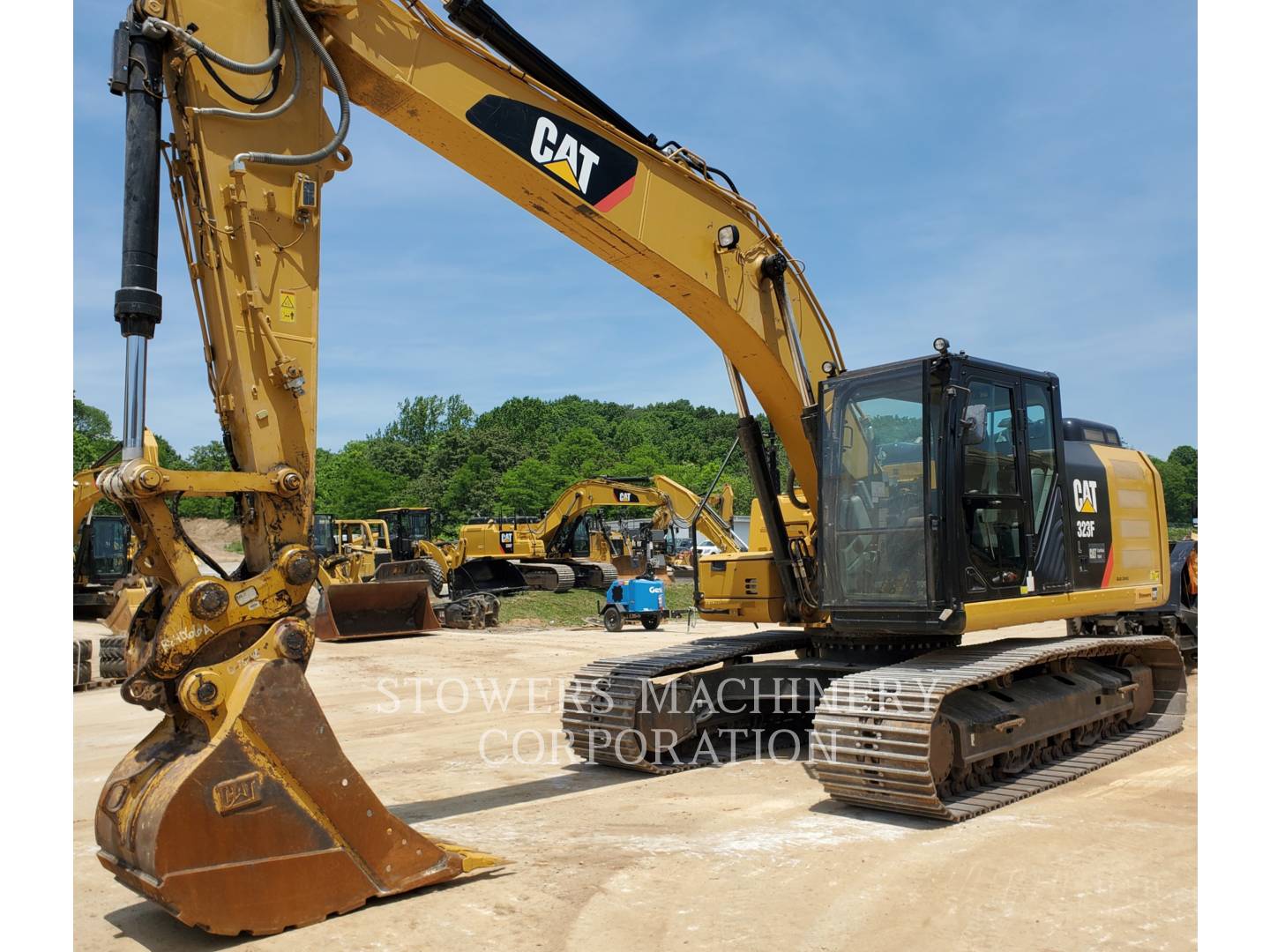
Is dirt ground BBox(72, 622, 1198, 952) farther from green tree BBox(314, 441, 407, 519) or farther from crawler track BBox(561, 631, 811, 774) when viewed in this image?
green tree BBox(314, 441, 407, 519)

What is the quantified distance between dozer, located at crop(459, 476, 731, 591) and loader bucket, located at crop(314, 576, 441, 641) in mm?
6704

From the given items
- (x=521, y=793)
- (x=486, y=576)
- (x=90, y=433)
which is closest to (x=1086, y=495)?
(x=521, y=793)

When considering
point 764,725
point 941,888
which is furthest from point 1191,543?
point 941,888

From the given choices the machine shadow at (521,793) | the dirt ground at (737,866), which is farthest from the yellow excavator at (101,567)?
the machine shadow at (521,793)

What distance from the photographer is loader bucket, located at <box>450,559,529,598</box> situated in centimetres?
2717

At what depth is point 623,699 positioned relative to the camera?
783 cm

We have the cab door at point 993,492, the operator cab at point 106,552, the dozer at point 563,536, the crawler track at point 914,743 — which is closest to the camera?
the crawler track at point 914,743

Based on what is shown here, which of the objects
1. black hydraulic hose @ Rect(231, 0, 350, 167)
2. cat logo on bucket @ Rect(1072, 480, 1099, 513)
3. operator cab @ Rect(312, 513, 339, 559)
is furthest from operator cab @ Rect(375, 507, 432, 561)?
black hydraulic hose @ Rect(231, 0, 350, 167)

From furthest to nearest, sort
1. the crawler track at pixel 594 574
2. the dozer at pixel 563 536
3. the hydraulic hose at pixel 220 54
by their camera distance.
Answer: the crawler track at pixel 594 574
the dozer at pixel 563 536
the hydraulic hose at pixel 220 54

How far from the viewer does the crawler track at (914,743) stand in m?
6.18

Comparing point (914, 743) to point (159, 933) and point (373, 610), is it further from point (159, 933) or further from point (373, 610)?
point (373, 610)

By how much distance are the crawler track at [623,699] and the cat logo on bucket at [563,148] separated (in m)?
3.60

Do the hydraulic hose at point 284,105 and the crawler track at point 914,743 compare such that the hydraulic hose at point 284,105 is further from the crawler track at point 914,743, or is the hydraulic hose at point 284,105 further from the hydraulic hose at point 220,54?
the crawler track at point 914,743

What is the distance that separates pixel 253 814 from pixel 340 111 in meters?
3.54
